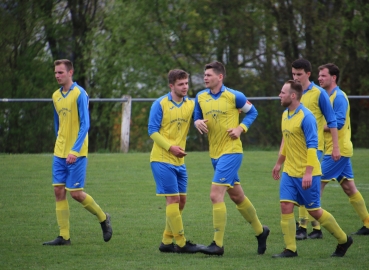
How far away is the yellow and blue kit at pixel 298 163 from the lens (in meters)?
7.17

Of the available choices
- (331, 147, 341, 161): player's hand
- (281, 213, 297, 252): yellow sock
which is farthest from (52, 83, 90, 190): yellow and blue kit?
(331, 147, 341, 161): player's hand

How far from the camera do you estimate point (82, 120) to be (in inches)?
317

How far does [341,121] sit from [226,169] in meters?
1.92

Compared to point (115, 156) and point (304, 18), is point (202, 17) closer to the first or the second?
point (304, 18)

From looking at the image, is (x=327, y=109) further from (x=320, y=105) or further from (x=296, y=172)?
(x=296, y=172)

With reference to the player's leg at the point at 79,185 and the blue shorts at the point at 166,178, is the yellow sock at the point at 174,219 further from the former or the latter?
the player's leg at the point at 79,185

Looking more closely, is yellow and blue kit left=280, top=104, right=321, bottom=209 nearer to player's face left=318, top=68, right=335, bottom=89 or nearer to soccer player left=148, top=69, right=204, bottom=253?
soccer player left=148, top=69, right=204, bottom=253

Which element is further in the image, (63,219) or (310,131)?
(63,219)

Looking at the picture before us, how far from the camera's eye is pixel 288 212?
7258 mm

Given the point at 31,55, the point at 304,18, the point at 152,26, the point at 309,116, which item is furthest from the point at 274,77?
the point at 309,116

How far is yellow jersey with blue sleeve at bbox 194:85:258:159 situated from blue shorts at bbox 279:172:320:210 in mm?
Answer: 711

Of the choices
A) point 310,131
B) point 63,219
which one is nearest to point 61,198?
point 63,219

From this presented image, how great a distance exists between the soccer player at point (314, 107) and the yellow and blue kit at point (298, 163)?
0.88m

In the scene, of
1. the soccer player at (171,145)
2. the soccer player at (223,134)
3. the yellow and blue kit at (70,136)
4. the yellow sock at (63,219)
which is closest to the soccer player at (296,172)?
the soccer player at (223,134)
